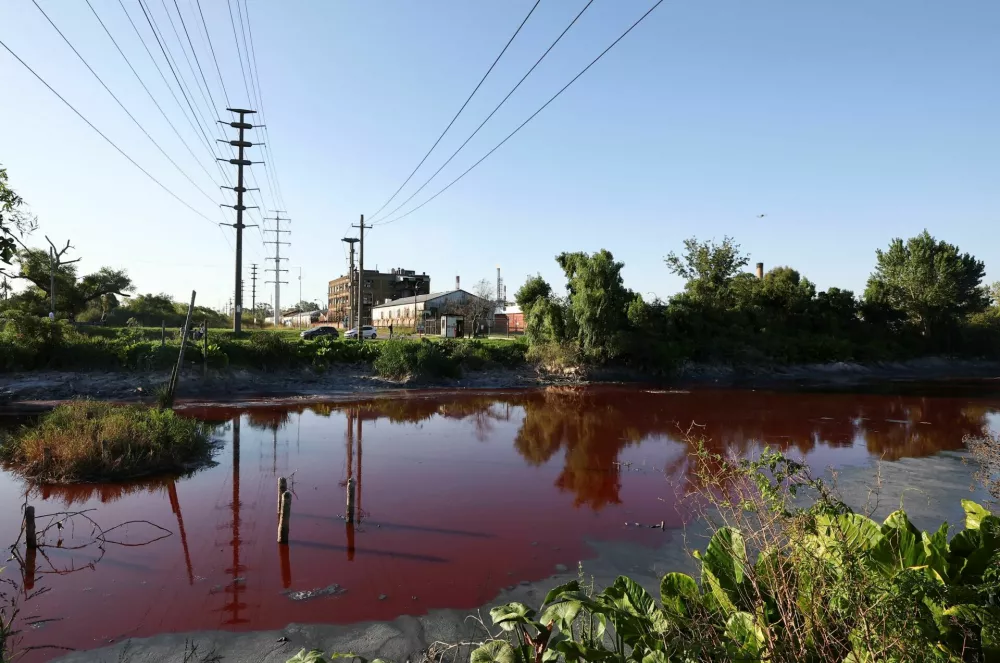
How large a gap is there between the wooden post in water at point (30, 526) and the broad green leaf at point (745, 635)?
9.12 meters

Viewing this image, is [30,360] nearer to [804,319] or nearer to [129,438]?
[129,438]

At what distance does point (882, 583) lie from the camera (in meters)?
2.92

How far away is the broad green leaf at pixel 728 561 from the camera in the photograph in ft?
12.2

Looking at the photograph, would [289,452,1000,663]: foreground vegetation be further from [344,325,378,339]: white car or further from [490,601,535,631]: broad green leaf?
[344,325,378,339]: white car

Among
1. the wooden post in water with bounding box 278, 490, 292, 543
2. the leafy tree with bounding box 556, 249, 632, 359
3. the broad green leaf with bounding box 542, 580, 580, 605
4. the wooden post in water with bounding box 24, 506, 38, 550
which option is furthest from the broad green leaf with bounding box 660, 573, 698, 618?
the leafy tree with bounding box 556, 249, 632, 359

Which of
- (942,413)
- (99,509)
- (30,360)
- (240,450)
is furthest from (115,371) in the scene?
(942,413)

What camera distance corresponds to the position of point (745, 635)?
130 inches

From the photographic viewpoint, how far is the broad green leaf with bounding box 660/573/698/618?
379 centimetres

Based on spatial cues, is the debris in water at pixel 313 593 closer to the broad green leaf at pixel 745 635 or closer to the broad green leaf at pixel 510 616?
the broad green leaf at pixel 510 616

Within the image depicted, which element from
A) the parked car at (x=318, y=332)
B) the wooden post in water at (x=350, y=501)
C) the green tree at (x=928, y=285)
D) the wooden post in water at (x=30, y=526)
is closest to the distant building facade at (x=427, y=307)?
the parked car at (x=318, y=332)

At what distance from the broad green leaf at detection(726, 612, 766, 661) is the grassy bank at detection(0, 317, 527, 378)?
93.4ft

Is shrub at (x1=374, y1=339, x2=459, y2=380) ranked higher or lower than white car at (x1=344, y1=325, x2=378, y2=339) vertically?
lower

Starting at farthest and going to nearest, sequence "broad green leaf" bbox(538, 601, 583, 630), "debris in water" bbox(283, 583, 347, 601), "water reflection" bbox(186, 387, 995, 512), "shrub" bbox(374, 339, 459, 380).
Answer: "shrub" bbox(374, 339, 459, 380) → "water reflection" bbox(186, 387, 995, 512) → "debris in water" bbox(283, 583, 347, 601) → "broad green leaf" bbox(538, 601, 583, 630)

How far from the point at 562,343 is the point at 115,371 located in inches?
966
